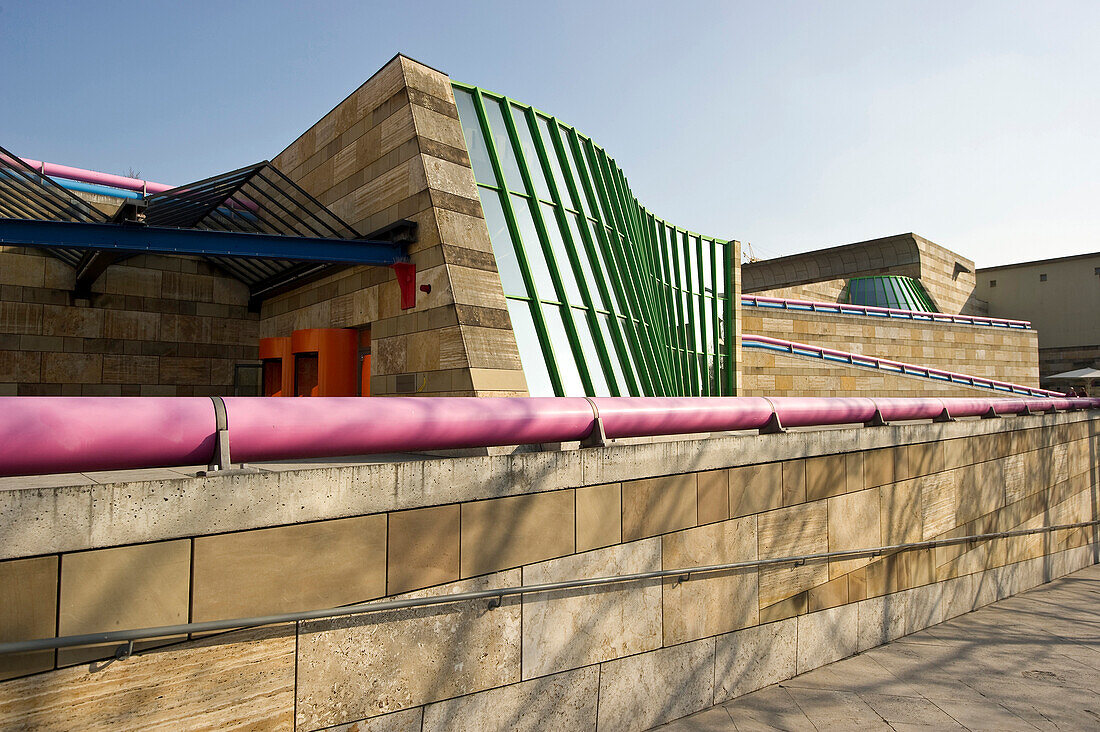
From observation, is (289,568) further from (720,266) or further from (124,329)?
(720,266)

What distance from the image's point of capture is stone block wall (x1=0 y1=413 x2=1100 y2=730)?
3338 mm

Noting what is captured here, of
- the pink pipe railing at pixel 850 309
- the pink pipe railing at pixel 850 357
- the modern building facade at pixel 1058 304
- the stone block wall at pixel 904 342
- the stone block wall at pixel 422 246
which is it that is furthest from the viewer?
the modern building facade at pixel 1058 304

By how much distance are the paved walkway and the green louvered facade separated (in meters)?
5.67

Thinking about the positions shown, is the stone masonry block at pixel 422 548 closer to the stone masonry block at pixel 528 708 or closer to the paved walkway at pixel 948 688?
the stone masonry block at pixel 528 708

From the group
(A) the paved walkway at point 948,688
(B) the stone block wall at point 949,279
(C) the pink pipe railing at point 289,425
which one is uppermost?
(B) the stone block wall at point 949,279

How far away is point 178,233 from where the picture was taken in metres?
10.4

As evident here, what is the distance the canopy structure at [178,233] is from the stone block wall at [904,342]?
15186 mm

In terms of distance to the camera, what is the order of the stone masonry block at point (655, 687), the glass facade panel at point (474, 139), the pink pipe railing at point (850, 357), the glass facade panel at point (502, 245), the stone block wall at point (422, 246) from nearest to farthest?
the stone masonry block at point (655, 687) → the stone block wall at point (422, 246) → the glass facade panel at point (502, 245) → the glass facade panel at point (474, 139) → the pink pipe railing at point (850, 357)

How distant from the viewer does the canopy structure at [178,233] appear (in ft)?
32.4

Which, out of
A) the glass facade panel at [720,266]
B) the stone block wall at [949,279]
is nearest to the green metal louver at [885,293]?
the stone block wall at [949,279]

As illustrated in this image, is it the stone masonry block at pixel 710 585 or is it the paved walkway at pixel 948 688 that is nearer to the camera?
the stone masonry block at pixel 710 585

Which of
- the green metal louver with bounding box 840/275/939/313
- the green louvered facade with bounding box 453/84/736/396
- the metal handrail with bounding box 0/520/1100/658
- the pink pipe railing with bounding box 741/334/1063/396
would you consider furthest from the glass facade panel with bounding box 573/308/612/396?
the green metal louver with bounding box 840/275/939/313

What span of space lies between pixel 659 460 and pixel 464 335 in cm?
477

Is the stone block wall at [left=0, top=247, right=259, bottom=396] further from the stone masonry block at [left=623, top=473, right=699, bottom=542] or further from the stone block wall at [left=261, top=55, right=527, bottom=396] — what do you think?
the stone masonry block at [left=623, top=473, right=699, bottom=542]
